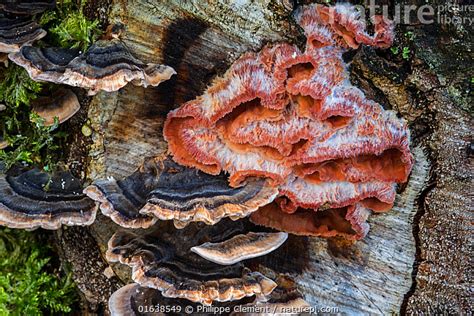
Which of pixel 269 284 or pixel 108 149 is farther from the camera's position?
pixel 108 149

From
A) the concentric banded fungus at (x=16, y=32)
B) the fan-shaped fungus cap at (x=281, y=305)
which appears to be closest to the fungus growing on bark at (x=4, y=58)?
the concentric banded fungus at (x=16, y=32)

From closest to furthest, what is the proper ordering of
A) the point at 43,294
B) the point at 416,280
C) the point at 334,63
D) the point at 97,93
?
the point at 334,63, the point at 97,93, the point at 416,280, the point at 43,294

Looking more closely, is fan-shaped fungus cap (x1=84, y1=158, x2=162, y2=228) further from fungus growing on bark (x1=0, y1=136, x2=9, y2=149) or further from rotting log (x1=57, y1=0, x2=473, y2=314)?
fungus growing on bark (x1=0, y1=136, x2=9, y2=149)

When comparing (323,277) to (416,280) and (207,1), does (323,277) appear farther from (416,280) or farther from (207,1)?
(207,1)

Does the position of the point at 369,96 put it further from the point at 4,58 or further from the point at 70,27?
the point at 4,58

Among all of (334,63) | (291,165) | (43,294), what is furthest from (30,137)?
(334,63)

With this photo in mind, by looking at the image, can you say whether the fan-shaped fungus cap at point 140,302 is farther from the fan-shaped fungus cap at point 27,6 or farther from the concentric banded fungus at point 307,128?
the fan-shaped fungus cap at point 27,6

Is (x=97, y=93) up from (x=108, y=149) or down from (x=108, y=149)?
up
